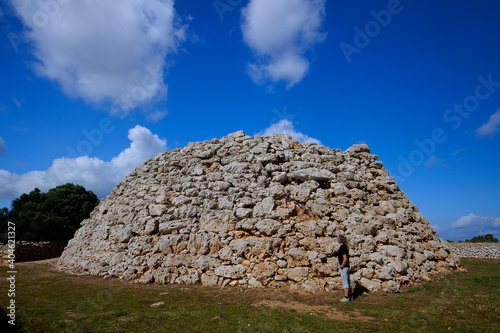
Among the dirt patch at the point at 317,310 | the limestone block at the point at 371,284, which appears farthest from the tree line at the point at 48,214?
the limestone block at the point at 371,284

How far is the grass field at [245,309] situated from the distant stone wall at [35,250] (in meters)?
15.1

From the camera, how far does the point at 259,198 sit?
13961 millimetres

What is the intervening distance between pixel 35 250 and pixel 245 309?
25.9 m

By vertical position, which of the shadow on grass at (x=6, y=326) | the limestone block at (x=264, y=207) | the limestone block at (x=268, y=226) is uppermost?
the limestone block at (x=264, y=207)

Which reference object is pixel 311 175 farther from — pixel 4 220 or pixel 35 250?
pixel 4 220

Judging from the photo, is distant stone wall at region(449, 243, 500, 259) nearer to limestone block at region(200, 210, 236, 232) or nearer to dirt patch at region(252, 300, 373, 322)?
dirt patch at region(252, 300, 373, 322)

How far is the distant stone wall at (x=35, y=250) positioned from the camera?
74.7ft

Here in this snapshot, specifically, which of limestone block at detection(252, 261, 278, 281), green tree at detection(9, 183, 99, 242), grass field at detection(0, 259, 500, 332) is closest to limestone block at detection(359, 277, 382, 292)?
grass field at detection(0, 259, 500, 332)

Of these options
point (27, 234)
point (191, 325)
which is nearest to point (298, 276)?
point (191, 325)

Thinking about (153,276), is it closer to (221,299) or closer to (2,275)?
(221,299)

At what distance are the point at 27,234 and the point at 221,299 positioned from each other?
28.8 m

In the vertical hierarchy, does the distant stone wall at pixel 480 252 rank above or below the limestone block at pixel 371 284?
above

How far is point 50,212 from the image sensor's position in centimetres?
2922

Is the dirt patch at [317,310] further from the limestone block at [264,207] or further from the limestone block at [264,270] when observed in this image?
the limestone block at [264,207]
